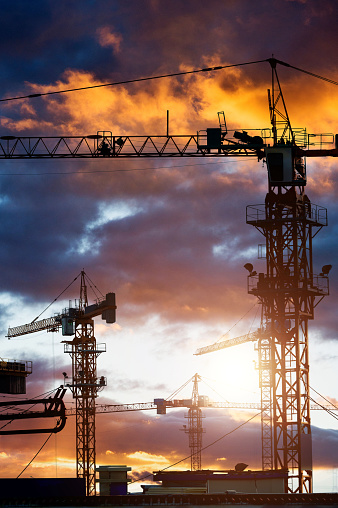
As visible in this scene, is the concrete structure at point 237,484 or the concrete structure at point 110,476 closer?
the concrete structure at point 237,484

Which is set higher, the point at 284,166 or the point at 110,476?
the point at 284,166

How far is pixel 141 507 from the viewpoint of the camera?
86.8 meters

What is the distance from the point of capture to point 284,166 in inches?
4326

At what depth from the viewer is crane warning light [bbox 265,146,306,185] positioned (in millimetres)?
108875

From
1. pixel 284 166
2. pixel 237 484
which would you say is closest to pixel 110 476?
pixel 237 484

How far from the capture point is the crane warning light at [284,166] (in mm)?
108875

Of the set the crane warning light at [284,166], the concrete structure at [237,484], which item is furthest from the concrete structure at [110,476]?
the crane warning light at [284,166]

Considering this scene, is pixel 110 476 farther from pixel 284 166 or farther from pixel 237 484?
pixel 284 166

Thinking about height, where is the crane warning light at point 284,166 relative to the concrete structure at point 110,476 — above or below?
above

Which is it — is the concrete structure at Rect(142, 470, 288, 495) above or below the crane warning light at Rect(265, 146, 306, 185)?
below

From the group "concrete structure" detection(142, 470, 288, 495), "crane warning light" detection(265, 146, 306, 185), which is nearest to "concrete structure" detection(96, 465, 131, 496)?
"concrete structure" detection(142, 470, 288, 495)

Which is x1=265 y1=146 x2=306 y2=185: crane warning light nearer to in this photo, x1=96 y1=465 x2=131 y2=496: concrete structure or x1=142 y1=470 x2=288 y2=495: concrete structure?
x1=142 y1=470 x2=288 y2=495: concrete structure

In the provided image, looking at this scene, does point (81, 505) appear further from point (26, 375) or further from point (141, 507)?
point (26, 375)

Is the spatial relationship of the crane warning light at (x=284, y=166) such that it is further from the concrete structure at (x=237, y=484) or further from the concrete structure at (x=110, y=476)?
the concrete structure at (x=110, y=476)
